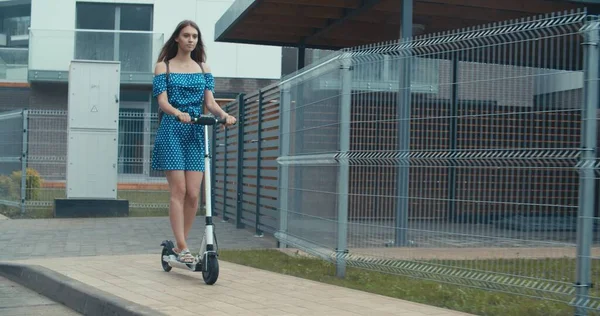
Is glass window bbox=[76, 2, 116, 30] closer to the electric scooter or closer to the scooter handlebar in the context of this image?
the electric scooter

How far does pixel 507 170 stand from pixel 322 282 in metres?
2.30

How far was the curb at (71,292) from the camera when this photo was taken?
19.4 ft

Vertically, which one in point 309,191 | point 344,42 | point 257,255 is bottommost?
point 257,255

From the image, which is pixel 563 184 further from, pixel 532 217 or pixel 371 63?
pixel 371 63

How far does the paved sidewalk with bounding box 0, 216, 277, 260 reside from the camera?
10305 millimetres

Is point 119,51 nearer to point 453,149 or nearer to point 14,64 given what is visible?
point 14,64

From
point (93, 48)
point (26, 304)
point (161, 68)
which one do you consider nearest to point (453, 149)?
point (161, 68)

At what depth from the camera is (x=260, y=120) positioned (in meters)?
11.6

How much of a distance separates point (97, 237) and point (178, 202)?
16.4 ft

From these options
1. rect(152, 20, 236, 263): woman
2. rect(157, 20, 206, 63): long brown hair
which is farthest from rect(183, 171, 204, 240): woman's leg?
rect(157, 20, 206, 63): long brown hair

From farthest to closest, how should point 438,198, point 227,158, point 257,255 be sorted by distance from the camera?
point 227,158
point 257,255
point 438,198

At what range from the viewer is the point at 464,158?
5.93m

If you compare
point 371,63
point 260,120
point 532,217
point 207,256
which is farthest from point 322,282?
point 260,120

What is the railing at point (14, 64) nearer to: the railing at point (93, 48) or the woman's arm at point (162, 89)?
the railing at point (93, 48)
